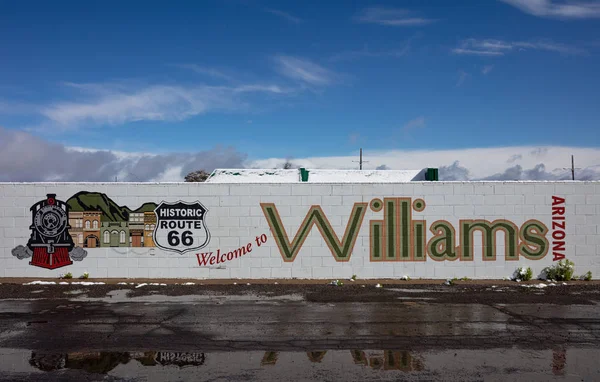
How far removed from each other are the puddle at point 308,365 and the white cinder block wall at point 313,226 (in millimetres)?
7767

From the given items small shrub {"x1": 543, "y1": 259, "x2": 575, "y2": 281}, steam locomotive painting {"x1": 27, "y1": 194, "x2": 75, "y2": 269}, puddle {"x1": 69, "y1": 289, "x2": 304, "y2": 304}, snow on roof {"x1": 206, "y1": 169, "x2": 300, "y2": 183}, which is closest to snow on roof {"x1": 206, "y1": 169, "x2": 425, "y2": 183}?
snow on roof {"x1": 206, "y1": 169, "x2": 300, "y2": 183}

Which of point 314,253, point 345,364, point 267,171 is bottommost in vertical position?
point 345,364

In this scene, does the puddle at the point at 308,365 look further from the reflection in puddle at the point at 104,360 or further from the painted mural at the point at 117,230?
the painted mural at the point at 117,230

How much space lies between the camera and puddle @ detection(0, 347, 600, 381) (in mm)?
6738

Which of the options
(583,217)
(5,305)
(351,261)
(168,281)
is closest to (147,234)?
(168,281)

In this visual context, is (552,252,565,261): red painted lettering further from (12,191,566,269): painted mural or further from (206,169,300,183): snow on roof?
(206,169,300,183): snow on roof

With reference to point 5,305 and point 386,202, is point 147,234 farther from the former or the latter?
point 386,202

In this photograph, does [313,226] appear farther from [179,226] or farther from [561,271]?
[561,271]

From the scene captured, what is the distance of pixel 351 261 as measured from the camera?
1565 centimetres

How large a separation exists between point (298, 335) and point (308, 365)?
1596 mm

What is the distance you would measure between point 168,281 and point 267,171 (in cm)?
758

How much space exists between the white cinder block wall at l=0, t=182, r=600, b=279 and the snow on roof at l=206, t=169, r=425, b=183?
16.7ft

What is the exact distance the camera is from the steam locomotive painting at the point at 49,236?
1572 cm

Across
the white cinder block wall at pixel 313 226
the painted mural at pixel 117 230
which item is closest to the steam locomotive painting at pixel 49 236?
the painted mural at pixel 117 230
